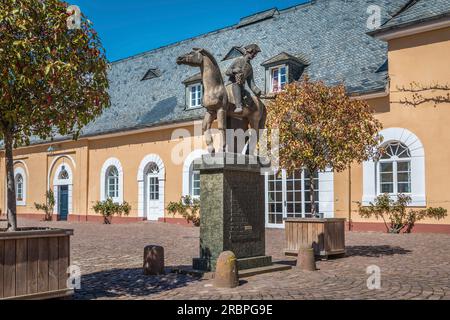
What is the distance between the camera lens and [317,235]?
999 centimetres

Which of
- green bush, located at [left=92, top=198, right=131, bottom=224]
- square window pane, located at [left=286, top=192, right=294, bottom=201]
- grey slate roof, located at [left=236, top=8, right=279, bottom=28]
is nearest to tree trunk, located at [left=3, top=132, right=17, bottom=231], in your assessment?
square window pane, located at [left=286, top=192, right=294, bottom=201]

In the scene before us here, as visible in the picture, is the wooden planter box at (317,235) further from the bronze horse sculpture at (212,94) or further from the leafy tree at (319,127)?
the bronze horse sculpture at (212,94)

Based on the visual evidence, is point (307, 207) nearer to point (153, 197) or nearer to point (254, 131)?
point (153, 197)

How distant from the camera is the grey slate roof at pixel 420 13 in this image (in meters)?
14.4

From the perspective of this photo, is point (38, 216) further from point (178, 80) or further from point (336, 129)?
point (336, 129)

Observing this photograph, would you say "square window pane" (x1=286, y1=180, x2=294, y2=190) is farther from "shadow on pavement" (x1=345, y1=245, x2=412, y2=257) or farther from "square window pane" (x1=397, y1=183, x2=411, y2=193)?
"shadow on pavement" (x1=345, y1=245, x2=412, y2=257)

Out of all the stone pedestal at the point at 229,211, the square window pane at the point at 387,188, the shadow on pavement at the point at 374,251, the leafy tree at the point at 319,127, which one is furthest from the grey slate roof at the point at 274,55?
the stone pedestal at the point at 229,211

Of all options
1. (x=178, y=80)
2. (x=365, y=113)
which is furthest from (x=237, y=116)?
(x=178, y=80)

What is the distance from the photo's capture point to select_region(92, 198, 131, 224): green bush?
23.1 meters

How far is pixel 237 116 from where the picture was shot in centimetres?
872

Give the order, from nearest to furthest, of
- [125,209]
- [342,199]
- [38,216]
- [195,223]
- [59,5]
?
[59,5], [342,199], [195,223], [125,209], [38,216]

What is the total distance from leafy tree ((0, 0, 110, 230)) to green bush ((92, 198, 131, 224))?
16738 mm

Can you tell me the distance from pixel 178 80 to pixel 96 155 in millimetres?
5799

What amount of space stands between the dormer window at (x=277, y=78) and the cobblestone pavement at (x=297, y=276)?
7.22 meters
